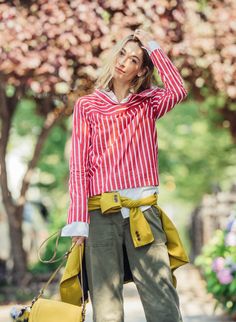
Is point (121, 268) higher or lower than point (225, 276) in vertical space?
higher

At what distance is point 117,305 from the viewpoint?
383cm

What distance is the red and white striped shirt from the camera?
3.80 metres

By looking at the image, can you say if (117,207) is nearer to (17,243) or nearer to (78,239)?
(78,239)

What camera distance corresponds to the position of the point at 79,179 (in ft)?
12.5

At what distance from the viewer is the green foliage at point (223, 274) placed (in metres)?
6.77

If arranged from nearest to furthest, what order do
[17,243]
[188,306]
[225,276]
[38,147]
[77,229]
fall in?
[77,229]
[225,276]
[188,306]
[38,147]
[17,243]

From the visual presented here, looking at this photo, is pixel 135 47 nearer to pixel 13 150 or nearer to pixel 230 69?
pixel 230 69

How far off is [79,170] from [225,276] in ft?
10.7

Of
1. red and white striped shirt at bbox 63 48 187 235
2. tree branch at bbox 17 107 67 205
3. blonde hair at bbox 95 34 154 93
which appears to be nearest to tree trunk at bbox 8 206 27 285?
tree branch at bbox 17 107 67 205

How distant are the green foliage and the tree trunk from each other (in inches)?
113

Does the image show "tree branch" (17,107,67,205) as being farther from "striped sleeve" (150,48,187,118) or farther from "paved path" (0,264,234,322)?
"striped sleeve" (150,48,187,118)

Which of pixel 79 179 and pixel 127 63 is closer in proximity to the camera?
pixel 79 179

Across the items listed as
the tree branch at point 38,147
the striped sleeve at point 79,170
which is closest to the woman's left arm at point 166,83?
the striped sleeve at point 79,170

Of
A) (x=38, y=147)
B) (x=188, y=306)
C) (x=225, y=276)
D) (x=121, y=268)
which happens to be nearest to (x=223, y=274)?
(x=225, y=276)
